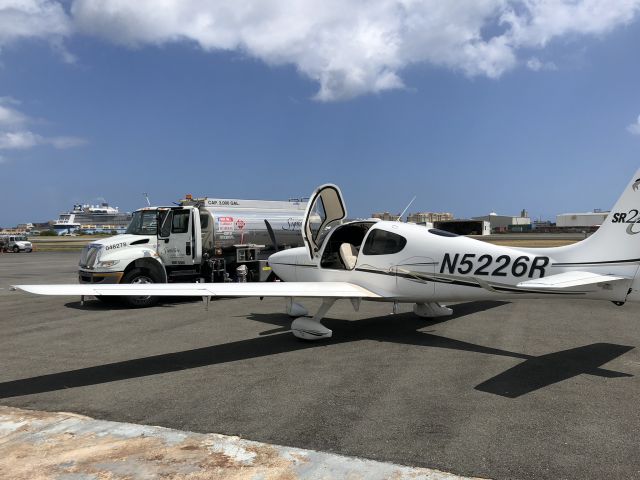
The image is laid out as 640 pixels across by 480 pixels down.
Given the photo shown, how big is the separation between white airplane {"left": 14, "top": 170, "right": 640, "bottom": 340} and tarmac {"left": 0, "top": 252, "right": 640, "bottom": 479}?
88 cm

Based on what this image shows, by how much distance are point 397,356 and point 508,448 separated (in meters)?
3.13

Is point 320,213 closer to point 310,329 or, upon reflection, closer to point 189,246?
point 310,329

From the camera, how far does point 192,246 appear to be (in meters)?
13.2

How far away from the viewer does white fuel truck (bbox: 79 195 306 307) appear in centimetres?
1205

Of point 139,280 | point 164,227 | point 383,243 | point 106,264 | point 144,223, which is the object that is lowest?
point 139,280

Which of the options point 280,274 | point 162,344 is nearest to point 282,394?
point 162,344

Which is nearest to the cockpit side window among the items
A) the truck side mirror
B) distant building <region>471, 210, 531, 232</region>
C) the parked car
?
the truck side mirror

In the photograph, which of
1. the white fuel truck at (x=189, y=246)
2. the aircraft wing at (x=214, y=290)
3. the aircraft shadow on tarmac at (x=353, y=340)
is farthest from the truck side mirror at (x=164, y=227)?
the aircraft wing at (x=214, y=290)

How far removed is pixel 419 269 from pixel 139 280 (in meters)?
7.84

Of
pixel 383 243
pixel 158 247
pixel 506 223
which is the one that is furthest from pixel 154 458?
pixel 506 223

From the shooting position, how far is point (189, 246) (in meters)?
13.1

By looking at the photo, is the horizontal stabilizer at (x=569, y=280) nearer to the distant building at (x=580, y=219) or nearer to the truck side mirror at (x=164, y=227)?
the truck side mirror at (x=164, y=227)

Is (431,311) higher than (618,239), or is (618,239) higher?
(618,239)

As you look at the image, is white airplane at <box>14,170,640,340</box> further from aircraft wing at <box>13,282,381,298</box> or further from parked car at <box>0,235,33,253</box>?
parked car at <box>0,235,33,253</box>
